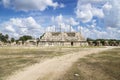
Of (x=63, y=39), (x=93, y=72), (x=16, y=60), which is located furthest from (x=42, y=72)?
(x=63, y=39)

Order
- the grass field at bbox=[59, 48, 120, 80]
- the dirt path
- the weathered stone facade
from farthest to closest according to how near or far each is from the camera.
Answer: the weathered stone facade, the grass field at bbox=[59, 48, 120, 80], the dirt path

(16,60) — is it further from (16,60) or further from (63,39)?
(63,39)

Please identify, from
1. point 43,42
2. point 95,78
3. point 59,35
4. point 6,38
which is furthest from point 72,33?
point 95,78

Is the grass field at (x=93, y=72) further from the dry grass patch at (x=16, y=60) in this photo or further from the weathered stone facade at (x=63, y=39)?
the weathered stone facade at (x=63, y=39)

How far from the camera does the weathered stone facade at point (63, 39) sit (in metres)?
104

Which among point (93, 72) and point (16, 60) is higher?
point (16, 60)

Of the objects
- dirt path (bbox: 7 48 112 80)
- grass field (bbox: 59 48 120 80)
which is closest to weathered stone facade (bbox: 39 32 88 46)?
grass field (bbox: 59 48 120 80)

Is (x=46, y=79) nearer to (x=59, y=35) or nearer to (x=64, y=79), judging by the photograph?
(x=64, y=79)

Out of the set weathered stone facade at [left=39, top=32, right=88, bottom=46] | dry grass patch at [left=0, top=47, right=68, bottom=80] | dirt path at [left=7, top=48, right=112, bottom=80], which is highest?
weathered stone facade at [left=39, top=32, right=88, bottom=46]

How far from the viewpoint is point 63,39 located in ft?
346

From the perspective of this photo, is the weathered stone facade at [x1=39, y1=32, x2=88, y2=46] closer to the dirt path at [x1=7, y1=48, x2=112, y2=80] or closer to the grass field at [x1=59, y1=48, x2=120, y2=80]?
the grass field at [x1=59, y1=48, x2=120, y2=80]

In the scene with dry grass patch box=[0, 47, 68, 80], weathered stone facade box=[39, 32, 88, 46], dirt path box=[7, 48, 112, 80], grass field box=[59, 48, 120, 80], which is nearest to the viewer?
dirt path box=[7, 48, 112, 80]

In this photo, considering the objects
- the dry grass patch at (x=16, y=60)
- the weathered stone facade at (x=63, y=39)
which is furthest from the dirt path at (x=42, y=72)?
the weathered stone facade at (x=63, y=39)

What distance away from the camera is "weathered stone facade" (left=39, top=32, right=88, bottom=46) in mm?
104500
